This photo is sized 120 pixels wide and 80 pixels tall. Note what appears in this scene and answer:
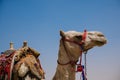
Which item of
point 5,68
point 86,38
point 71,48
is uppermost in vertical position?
point 86,38

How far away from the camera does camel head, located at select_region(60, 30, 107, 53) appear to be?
152 inches

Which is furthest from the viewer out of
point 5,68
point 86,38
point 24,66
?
point 5,68

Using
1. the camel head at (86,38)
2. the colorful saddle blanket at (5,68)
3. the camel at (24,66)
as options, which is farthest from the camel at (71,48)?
the colorful saddle blanket at (5,68)

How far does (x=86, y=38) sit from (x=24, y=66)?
4.30ft

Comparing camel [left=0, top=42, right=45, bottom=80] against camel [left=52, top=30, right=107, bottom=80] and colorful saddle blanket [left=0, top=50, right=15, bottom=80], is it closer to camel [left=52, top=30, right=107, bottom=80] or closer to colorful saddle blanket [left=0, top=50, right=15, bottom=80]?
colorful saddle blanket [left=0, top=50, right=15, bottom=80]

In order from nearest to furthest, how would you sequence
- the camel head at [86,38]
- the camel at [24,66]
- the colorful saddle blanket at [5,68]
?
the camel head at [86,38] < the camel at [24,66] < the colorful saddle blanket at [5,68]

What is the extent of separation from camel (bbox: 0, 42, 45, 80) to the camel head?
1.02 m

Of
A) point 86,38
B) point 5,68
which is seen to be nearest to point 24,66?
point 5,68

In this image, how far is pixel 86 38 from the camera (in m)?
3.97

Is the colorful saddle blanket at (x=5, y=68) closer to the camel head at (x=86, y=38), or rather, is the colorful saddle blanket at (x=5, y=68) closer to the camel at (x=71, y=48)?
the camel at (x=71, y=48)

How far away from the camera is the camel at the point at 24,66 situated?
15.3ft

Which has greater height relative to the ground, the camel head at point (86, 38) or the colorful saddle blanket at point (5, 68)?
the camel head at point (86, 38)

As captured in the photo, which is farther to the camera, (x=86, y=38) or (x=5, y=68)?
(x=5, y=68)

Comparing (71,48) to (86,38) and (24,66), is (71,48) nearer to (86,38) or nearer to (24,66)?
(86,38)
